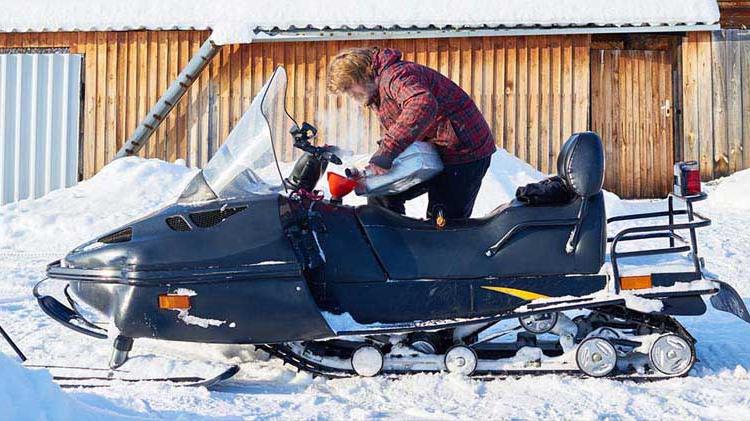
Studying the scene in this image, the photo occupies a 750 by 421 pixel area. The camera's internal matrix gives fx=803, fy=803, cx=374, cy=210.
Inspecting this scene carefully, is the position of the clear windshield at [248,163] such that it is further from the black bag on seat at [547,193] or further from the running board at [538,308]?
the black bag on seat at [547,193]

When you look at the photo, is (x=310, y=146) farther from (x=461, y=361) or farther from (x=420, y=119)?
(x=461, y=361)

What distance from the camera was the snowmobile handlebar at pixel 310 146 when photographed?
155 inches

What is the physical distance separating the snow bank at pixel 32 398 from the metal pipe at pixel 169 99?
25.6 feet

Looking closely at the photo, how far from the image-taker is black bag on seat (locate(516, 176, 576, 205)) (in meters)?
3.86

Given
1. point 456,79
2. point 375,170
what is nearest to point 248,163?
point 375,170

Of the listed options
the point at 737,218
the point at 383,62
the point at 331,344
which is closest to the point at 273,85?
the point at 383,62

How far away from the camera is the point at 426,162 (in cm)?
396

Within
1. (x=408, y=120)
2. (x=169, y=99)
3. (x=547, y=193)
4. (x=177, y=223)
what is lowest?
(x=177, y=223)

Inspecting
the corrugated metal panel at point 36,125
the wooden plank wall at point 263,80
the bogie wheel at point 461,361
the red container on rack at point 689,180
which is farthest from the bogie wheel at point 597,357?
the corrugated metal panel at point 36,125

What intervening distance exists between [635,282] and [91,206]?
6.79 metres

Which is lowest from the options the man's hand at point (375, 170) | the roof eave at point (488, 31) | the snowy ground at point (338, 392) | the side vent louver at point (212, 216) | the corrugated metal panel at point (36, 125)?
the snowy ground at point (338, 392)

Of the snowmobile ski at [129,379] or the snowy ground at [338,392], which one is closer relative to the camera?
the snowy ground at [338,392]

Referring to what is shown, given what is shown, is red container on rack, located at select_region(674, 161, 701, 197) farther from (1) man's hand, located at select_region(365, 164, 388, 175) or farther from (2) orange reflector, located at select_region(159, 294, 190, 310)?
(2) orange reflector, located at select_region(159, 294, 190, 310)

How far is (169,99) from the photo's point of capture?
33.9ft
